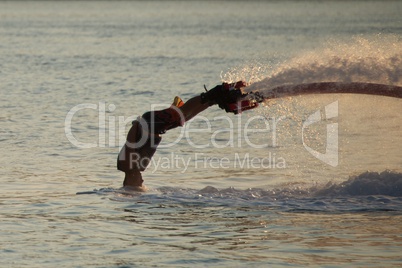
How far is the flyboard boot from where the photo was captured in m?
16.5

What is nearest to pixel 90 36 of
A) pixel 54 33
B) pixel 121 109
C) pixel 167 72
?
pixel 54 33

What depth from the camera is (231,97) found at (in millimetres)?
16516

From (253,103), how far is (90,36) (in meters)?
60.9

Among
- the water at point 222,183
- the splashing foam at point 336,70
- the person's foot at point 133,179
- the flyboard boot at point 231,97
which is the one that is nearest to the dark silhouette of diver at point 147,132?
the person's foot at point 133,179

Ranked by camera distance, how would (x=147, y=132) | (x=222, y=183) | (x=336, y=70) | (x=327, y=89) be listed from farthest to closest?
(x=222, y=183) → (x=336, y=70) → (x=147, y=132) → (x=327, y=89)

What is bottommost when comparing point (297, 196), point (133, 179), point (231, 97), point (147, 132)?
point (297, 196)

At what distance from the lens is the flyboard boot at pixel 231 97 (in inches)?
650

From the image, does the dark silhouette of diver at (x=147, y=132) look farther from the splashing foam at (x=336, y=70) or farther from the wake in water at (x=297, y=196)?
the splashing foam at (x=336, y=70)

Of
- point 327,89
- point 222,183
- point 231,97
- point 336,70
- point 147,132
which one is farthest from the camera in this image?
point 222,183

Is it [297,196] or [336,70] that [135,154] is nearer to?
[297,196]

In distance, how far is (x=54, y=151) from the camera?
21.4m

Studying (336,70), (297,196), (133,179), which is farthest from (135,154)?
(336,70)

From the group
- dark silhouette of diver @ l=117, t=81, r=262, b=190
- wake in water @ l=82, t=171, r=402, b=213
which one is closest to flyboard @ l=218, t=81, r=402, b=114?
dark silhouette of diver @ l=117, t=81, r=262, b=190

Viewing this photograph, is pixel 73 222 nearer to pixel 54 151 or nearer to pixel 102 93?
pixel 54 151
